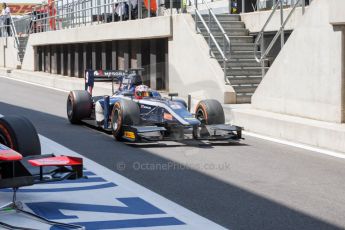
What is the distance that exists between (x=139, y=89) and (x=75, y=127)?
2112 millimetres

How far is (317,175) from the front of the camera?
9438 mm

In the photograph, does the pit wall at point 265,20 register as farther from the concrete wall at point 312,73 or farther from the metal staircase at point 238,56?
the concrete wall at point 312,73

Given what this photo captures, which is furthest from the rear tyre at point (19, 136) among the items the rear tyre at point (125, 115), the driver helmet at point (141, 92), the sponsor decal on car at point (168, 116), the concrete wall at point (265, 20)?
the concrete wall at point (265, 20)

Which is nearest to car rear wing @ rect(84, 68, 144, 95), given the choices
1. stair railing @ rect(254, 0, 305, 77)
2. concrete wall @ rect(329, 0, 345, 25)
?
stair railing @ rect(254, 0, 305, 77)

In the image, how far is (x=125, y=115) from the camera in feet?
40.4

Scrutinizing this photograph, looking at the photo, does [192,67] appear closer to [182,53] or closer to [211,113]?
[182,53]

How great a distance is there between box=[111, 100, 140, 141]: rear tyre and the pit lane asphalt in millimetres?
214

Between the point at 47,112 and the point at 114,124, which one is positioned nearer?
the point at 114,124

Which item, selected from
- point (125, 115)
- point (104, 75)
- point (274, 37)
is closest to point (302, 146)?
point (125, 115)

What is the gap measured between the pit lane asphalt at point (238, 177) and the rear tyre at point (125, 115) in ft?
0.70

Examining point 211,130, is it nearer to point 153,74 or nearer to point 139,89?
point 139,89

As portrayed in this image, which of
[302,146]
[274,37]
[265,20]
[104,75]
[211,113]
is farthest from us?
[265,20]

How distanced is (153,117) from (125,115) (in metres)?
0.65

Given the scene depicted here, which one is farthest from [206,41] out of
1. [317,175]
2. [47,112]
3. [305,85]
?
[317,175]
